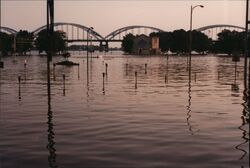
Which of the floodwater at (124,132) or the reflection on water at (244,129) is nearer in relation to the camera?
the floodwater at (124,132)

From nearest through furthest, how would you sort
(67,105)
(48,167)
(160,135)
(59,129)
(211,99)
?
(48,167)
(160,135)
(59,129)
(67,105)
(211,99)

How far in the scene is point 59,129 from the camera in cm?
2139

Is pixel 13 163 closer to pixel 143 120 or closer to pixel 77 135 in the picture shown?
pixel 77 135

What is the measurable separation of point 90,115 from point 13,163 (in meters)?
11.6

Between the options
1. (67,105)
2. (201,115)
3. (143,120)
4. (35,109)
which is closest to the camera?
(143,120)

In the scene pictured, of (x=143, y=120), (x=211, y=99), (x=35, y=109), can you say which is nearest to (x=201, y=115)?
(x=143, y=120)

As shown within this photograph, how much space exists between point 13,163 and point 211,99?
23.1m

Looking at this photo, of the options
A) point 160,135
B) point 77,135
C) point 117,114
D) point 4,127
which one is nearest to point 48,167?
point 77,135

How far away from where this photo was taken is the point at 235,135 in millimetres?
19828

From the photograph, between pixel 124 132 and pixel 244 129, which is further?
pixel 244 129

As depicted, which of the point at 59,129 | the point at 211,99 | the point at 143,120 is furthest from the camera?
the point at 211,99

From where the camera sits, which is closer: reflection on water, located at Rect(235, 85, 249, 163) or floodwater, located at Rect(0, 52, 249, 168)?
A: floodwater, located at Rect(0, 52, 249, 168)

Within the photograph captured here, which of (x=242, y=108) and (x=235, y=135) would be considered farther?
(x=242, y=108)

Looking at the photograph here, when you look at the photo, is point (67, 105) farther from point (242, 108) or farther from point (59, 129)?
point (242, 108)
